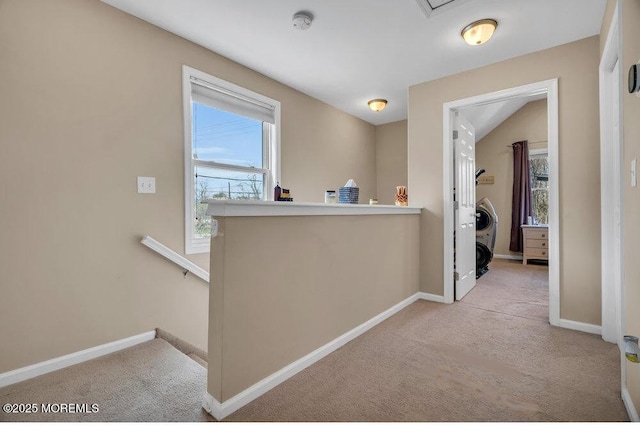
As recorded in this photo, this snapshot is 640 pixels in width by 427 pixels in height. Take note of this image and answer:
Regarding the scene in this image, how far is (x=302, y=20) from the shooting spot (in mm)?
2150

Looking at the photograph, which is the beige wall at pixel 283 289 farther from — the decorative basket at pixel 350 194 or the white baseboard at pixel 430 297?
the white baseboard at pixel 430 297

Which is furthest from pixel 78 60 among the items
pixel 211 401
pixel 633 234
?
pixel 633 234

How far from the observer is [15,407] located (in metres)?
1.47

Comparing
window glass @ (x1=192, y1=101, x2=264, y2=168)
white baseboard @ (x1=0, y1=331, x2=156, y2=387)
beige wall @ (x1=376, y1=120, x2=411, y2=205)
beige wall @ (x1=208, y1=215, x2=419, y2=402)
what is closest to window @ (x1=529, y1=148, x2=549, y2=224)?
beige wall @ (x1=376, y1=120, x2=411, y2=205)

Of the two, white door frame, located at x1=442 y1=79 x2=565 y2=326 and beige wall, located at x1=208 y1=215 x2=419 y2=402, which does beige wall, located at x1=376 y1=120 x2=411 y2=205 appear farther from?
beige wall, located at x1=208 y1=215 x2=419 y2=402

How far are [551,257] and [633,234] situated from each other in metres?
1.42

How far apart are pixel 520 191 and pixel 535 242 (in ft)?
3.08

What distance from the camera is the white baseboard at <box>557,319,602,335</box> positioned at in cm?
229

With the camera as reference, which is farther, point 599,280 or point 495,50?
point 495,50

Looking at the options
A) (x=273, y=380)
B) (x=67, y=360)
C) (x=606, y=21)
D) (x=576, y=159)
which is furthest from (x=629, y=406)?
(x=67, y=360)

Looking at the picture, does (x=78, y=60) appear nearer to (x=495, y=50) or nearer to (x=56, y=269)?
(x=56, y=269)

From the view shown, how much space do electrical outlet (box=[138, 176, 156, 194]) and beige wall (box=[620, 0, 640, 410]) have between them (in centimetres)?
273

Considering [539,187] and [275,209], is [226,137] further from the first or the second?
[539,187]

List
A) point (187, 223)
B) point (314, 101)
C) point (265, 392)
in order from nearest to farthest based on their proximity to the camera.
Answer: point (265, 392)
point (187, 223)
point (314, 101)
